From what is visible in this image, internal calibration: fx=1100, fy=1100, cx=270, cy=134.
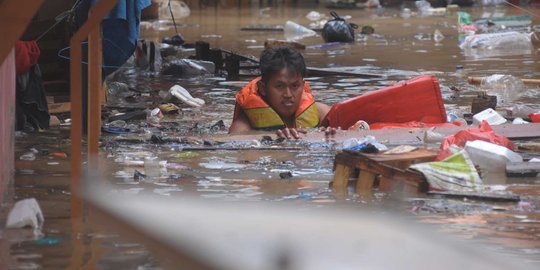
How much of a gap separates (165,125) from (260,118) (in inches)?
39.5

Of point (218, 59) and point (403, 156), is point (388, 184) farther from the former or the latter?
point (218, 59)

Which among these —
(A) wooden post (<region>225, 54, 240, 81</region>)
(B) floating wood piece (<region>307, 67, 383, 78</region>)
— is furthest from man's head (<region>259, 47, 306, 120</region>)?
(A) wooden post (<region>225, 54, 240, 81</region>)

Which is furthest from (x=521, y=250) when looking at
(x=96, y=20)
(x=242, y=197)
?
(x=96, y=20)

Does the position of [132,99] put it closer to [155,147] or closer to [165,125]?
[165,125]

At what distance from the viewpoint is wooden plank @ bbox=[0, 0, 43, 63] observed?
14.3 feet

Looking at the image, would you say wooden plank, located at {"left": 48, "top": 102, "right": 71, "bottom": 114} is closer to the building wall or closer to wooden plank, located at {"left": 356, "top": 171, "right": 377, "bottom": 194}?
the building wall

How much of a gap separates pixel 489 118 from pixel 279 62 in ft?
5.33

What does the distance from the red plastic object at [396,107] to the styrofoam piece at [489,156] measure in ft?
5.47

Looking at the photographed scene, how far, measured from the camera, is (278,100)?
8.09 metres

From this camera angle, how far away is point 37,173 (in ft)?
21.4

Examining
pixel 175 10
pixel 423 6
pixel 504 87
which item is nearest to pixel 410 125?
pixel 504 87

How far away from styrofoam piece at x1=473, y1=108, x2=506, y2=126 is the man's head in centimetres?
133

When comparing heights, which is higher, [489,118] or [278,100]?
[278,100]

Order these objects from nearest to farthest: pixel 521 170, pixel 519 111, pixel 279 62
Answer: pixel 521 170, pixel 279 62, pixel 519 111
